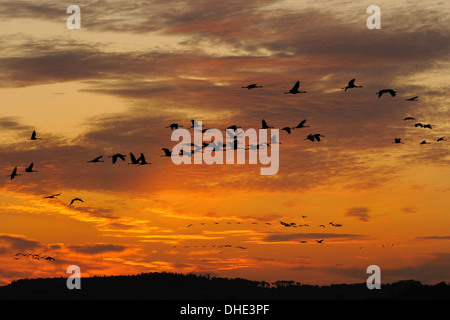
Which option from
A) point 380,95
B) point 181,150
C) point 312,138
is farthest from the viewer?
point 181,150

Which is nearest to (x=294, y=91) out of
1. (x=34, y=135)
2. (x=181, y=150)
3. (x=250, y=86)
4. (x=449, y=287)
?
(x=250, y=86)

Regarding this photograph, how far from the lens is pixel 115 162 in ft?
264

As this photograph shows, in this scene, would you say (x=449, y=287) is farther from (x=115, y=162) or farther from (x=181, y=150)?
(x=115, y=162)

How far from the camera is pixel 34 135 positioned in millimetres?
85250
